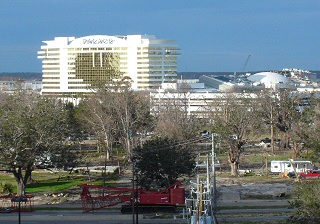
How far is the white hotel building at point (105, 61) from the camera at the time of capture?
14388 centimetres

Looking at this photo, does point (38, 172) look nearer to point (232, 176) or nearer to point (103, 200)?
point (232, 176)

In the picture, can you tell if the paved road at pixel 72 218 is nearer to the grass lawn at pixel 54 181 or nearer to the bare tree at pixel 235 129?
the grass lawn at pixel 54 181

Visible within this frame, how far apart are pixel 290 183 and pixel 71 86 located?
105 meters

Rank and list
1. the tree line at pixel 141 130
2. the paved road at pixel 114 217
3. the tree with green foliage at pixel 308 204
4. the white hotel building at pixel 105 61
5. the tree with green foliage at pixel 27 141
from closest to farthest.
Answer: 1. the tree with green foliage at pixel 308 204
2. the paved road at pixel 114 217
3. the tree line at pixel 141 130
4. the tree with green foliage at pixel 27 141
5. the white hotel building at pixel 105 61

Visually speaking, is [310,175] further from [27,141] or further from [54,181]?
[27,141]

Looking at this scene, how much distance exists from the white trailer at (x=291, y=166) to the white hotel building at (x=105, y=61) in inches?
3695

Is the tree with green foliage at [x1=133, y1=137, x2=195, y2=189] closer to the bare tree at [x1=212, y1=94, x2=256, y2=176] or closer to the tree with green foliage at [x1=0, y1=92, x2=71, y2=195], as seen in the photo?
the tree with green foliage at [x1=0, y1=92, x2=71, y2=195]

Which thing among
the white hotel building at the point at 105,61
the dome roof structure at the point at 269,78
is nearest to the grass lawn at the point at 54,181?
the white hotel building at the point at 105,61

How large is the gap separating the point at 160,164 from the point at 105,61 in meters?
108

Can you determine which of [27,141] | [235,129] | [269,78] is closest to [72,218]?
[27,141]

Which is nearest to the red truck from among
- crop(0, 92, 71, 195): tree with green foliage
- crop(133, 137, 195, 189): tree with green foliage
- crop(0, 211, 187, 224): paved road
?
crop(133, 137, 195, 189): tree with green foliage

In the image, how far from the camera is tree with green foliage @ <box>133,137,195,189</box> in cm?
3912

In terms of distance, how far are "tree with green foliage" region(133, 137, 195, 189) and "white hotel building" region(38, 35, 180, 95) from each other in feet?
337

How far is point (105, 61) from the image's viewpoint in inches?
5719
